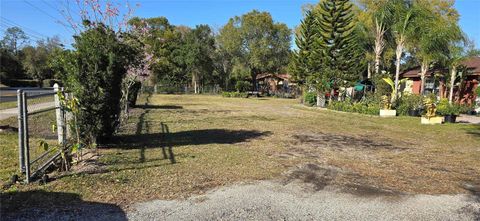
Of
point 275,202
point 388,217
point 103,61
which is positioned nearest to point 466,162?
point 388,217

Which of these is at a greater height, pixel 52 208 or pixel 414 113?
pixel 414 113

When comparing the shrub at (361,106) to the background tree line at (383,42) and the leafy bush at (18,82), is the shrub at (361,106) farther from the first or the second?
the leafy bush at (18,82)

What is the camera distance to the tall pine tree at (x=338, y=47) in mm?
23859

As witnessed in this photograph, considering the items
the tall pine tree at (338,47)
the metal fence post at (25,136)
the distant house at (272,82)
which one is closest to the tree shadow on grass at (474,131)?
the tall pine tree at (338,47)

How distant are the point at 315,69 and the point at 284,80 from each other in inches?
1008

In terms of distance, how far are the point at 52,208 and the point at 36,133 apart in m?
5.62

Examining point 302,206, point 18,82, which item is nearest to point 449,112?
point 302,206

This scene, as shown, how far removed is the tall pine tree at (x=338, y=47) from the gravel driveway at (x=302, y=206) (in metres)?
19.8

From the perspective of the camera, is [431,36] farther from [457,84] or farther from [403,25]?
[457,84]

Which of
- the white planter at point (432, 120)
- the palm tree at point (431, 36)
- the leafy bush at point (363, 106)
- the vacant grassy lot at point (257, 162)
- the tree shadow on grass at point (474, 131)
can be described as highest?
the palm tree at point (431, 36)

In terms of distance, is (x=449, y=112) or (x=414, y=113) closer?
(x=449, y=112)

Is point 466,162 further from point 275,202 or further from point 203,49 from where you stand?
point 203,49

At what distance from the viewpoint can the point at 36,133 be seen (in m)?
8.66

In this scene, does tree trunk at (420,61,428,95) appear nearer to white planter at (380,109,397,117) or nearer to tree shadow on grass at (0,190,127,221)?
white planter at (380,109,397,117)
